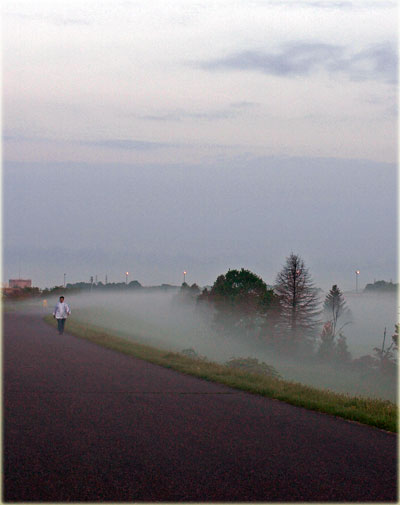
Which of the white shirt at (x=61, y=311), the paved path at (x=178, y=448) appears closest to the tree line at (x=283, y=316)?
the white shirt at (x=61, y=311)

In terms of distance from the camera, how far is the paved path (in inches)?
261

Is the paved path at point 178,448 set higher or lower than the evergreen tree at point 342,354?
higher

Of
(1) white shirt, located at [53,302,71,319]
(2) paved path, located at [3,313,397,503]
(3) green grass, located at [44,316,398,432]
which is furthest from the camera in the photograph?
(1) white shirt, located at [53,302,71,319]

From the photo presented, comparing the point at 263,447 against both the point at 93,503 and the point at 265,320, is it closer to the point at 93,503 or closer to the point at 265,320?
the point at 93,503

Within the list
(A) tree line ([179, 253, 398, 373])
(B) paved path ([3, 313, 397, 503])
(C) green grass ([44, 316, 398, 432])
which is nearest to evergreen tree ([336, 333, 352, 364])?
(A) tree line ([179, 253, 398, 373])

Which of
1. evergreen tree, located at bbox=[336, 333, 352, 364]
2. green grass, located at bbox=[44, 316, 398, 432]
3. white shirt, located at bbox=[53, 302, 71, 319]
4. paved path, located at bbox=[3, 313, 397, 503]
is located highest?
white shirt, located at bbox=[53, 302, 71, 319]

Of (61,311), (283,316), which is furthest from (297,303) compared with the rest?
(61,311)

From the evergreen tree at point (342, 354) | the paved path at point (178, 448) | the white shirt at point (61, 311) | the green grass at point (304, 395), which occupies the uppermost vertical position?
the white shirt at point (61, 311)

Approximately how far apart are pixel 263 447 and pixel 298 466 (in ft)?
3.50

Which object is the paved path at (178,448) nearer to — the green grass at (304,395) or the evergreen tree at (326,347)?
the green grass at (304,395)

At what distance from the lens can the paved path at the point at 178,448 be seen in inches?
261

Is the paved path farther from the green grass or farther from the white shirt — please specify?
the white shirt

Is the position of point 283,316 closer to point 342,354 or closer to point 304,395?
point 342,354

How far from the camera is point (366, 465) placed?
782cm
